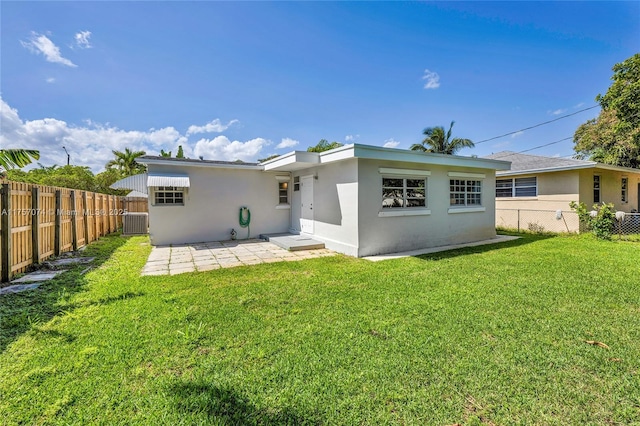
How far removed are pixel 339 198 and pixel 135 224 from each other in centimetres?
1059

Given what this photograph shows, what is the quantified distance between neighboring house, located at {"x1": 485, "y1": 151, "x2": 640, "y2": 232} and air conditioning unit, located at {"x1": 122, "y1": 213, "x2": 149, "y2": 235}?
1912cm

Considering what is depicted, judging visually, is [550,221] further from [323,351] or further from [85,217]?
[85,217]

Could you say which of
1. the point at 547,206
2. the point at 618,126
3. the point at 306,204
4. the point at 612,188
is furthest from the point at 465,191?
the point at 618,126

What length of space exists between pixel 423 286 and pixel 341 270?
1.97 m

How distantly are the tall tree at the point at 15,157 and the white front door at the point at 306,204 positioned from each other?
8215 mm

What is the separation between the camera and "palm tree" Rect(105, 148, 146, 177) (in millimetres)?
31359

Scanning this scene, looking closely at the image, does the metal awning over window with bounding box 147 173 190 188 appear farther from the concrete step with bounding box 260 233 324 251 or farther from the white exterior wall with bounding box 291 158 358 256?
the white exterior wall with bounding box 291 158 358 256

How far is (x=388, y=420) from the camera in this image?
213 cm

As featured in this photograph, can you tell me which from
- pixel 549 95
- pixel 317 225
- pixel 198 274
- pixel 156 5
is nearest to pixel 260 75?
pixel 156 5

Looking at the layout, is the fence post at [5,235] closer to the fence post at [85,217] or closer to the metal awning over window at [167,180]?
the metal awning over window at [167,180]

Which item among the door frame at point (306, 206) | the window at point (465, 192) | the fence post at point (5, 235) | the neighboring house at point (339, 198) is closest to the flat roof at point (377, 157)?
the neighboring house at point (339, 198)

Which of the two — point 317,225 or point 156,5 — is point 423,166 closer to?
point 317,225

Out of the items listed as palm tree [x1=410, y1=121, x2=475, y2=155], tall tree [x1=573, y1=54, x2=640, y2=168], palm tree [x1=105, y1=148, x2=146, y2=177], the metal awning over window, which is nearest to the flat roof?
the metal awning over window

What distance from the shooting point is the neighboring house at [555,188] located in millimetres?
13102
